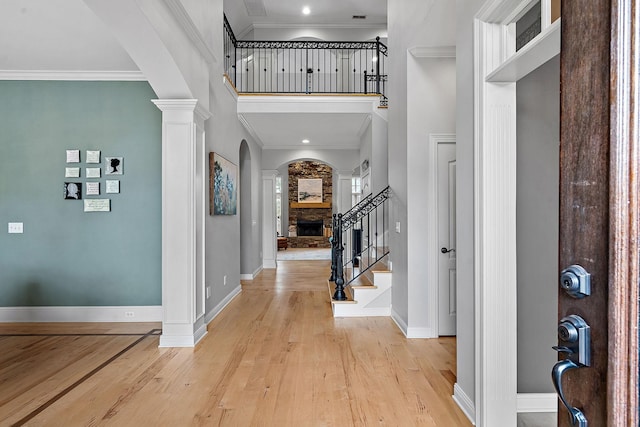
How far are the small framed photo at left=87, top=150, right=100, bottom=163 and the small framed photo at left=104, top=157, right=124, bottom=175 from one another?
0.10m

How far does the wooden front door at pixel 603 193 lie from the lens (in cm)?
58

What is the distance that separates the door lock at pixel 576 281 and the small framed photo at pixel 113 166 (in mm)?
4566

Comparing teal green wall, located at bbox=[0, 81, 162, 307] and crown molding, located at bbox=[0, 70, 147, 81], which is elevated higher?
crown molding, located at bbox=[0, 70, 147, 81]

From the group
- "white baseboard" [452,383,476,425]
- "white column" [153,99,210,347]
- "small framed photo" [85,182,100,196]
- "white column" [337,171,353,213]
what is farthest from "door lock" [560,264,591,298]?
"white column" [337,171,353,213]

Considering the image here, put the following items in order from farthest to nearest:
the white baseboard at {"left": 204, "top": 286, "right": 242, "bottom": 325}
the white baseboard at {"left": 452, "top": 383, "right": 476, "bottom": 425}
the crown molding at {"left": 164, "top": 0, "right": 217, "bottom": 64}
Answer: the white baseboard at {"left": 204, "top": 286, "right": 242, "bottom": 325}, the crown molding at {"left": 164, "top": 0, "right": 217, "bottom": 64}, the white baseboard at {"left": 452, "top": 383, "right": 476, "bottom": 425}

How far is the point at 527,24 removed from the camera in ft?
6.14

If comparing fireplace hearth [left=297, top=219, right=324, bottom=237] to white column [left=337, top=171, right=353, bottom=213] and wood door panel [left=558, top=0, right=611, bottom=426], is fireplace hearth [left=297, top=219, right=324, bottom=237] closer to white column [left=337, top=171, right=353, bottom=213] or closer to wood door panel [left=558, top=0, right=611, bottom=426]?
white column [left=337, top=171, right=353, bottom=213]

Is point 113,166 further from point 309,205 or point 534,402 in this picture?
point 309,205

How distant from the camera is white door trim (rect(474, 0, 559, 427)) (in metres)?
1.99

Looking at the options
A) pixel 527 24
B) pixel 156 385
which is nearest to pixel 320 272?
pixel 156 385

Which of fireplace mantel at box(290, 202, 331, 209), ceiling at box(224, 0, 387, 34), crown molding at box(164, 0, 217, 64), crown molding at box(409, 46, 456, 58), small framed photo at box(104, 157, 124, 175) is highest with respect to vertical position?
ceiling at box(224, 0, 387, 34)

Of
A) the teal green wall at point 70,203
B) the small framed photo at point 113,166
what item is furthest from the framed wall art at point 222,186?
the small framed photo at point 113,166

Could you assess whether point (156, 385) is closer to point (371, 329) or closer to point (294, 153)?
point (371, 329)

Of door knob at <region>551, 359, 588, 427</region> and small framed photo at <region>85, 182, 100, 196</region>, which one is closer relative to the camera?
door knob at <region>551, 359, 588, 427</region>
